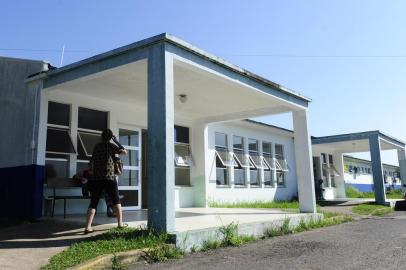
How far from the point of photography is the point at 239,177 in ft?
54.9

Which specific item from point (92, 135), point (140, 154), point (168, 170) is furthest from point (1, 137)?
point (168, 170)

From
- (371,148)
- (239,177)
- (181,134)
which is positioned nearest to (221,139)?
(239,177)

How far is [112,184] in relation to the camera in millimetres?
6824

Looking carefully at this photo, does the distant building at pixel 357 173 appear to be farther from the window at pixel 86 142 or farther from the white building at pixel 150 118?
the window at pixel 86 142

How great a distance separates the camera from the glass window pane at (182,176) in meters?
13.6

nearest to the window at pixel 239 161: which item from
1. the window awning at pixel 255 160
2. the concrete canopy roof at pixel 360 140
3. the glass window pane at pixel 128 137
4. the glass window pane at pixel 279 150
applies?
the window awning at pixel 255 160

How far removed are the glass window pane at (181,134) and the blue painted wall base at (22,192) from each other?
5.42 m

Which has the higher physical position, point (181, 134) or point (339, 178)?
point (181, 134)

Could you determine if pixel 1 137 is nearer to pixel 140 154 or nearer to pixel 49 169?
pixel 49 169

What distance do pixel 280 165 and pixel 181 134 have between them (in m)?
7.51

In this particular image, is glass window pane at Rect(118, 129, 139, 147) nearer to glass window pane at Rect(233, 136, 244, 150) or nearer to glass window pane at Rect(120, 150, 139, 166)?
glass window pane at Rect(120, 150, 139, 166)

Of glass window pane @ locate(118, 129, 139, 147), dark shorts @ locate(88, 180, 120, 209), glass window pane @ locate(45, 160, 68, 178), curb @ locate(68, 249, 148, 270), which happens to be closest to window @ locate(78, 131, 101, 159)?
glass window pane @ locate(45, 160, 68, 178)

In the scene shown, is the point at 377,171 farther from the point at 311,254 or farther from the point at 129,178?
the point at 311,254

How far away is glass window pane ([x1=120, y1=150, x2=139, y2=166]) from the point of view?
11.5 meters
